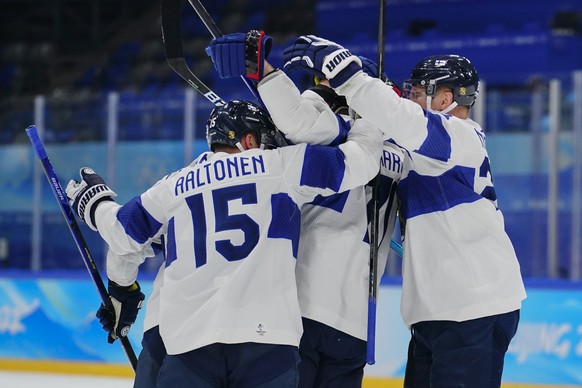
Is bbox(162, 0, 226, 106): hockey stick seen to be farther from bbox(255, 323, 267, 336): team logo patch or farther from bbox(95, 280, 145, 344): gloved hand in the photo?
bbox(255, 323, 267, 336): team logo patch

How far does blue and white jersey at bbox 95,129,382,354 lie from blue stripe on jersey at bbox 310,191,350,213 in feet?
0.49

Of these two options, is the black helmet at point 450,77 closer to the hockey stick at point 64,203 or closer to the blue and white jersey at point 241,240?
the blue and white jersey at point 241,240

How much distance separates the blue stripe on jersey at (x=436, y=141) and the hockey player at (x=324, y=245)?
→ 0.21 m

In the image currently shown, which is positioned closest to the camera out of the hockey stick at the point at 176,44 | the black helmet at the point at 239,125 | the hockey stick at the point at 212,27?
the black helmet at the point at 239,125

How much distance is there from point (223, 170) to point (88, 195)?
59 centimetres

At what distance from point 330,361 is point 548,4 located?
7468 millimetres

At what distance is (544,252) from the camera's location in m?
5.88

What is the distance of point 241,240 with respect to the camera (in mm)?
2543

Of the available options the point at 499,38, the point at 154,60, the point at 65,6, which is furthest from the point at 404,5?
Result: the point at 65,6

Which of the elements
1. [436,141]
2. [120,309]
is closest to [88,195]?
[120,309]

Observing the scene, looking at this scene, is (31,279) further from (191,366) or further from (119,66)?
(119,66)

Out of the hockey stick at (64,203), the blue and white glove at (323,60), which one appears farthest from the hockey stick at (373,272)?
the hockey stick at (64,203)

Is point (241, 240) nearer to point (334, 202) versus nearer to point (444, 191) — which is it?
point (334, 202)

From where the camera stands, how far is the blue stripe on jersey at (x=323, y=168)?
2623 mm
